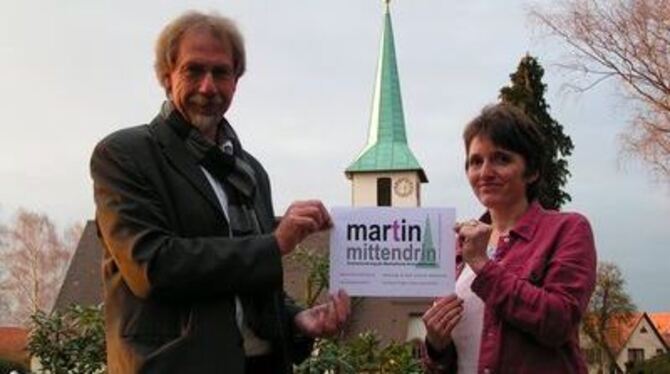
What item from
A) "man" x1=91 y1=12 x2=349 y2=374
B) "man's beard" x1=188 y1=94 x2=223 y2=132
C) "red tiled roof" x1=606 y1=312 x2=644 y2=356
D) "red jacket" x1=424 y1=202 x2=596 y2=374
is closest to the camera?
"man" x1=91 y1=12 x2=349 y2=374

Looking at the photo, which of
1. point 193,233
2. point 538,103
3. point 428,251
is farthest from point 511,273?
point 538,103

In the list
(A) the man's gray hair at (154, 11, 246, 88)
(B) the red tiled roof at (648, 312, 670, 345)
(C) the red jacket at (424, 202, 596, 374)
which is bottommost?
(B) the red tiled roof at (648, 312, 670, 345)

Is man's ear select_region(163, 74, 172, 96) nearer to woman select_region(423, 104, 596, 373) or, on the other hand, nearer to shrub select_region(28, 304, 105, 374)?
woman select_region(423, 104, 596, 373)

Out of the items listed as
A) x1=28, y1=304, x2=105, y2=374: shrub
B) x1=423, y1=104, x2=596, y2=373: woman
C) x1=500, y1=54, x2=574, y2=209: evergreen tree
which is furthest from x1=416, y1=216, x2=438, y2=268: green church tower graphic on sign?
x1=500, y1=54, x2=574, y2=209: evergreen tree

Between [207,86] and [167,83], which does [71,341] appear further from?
[207,86]

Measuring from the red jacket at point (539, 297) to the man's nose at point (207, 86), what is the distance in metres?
0.99

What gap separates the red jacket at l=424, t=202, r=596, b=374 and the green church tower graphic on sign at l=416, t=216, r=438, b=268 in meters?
0.21

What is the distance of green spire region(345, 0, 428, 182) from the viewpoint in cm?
5541

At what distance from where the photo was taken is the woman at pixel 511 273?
2752 mm

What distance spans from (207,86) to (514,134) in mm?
1055

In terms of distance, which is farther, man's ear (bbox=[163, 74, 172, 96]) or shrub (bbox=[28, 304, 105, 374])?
shrub (bbox=[28, 304, 105, 374])

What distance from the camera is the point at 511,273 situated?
2.81 m

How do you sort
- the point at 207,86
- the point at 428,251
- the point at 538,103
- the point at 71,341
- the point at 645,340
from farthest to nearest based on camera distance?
the point at 645,340, the point at 538,103, the point at 71,341, the point at 428,251, the point at 207,86

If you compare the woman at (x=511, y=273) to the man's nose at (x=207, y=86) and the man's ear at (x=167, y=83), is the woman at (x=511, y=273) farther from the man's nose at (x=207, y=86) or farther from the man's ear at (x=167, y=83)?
the man's ear at (x=167, y=83)
